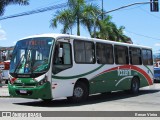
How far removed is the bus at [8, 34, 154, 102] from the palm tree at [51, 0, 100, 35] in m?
14.2

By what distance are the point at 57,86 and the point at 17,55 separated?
2243mm

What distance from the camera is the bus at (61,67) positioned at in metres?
14.6

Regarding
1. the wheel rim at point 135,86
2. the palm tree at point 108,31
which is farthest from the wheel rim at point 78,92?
the palm tree at point 108,31

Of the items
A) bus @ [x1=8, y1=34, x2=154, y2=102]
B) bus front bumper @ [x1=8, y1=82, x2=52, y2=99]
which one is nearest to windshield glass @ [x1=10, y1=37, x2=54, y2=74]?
bus @ [x1=8, y1=34, x2=154, y2=102]

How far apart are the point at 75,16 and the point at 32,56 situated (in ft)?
60.3

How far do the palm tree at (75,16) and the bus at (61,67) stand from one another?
14.2 m

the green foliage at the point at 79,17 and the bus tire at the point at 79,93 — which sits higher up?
the green foliage at the point at 79,17

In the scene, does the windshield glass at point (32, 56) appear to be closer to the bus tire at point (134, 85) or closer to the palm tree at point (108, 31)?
the bus tire at point (134, 85)

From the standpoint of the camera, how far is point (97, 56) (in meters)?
17.5

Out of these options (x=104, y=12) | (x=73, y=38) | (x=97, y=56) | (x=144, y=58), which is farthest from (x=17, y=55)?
(x=104, y=12)

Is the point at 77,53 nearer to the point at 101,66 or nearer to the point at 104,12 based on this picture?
the point at 101,66

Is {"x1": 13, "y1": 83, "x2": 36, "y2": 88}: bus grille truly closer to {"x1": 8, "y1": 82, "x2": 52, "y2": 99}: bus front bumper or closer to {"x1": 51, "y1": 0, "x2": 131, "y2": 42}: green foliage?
{"x1": 8, "y1": 82, "x2": 52, "y2": 99}: bus front bumper

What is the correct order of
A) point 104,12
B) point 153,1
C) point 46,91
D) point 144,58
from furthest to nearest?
point 104,12
point 153,1
point 144,58
point 46,91

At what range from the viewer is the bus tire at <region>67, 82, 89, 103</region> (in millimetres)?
15938
